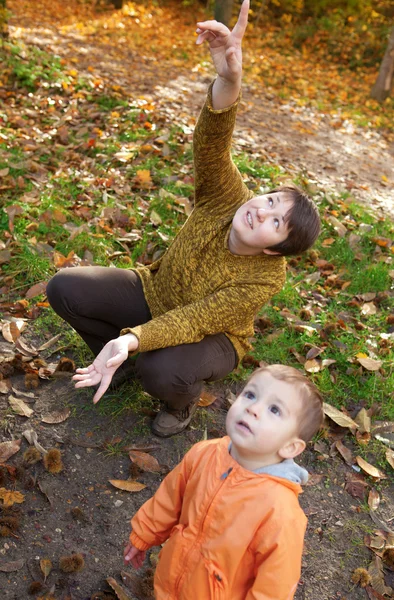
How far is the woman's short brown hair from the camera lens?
243 centimetres

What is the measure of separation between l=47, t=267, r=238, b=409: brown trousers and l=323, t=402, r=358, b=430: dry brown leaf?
0.74 m

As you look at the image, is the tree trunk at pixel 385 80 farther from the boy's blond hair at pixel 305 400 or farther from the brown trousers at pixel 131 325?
the boy's blond hair at pixel 305 400

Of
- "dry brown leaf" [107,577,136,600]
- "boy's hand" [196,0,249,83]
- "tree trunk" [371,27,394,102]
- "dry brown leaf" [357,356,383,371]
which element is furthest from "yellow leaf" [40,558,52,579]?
"tree trunk" [371,27,394,102]

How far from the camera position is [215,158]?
8.84ft

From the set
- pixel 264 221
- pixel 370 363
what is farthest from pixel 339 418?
pixel 264 221

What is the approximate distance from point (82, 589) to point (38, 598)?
18 cm

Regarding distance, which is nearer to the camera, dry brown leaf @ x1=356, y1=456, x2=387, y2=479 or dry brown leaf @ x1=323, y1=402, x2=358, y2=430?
dry brown leaf @ x1=356, y1=456, x2=387, y2=479

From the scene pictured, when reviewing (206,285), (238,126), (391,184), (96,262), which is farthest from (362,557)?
(238,126)

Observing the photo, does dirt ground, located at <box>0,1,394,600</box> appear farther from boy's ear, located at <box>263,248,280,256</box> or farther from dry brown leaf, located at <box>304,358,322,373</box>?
boy's ear, located at <box>263,248,280,256</box>

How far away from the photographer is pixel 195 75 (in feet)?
30.0

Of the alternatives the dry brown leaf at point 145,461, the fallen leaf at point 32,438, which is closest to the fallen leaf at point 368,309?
the dry brown leaf at point 145,461

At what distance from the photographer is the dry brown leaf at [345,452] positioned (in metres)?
3.11

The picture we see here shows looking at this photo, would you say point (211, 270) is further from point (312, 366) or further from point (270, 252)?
point (312, 366)

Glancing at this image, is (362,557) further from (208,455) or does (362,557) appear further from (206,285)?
(206,285)
